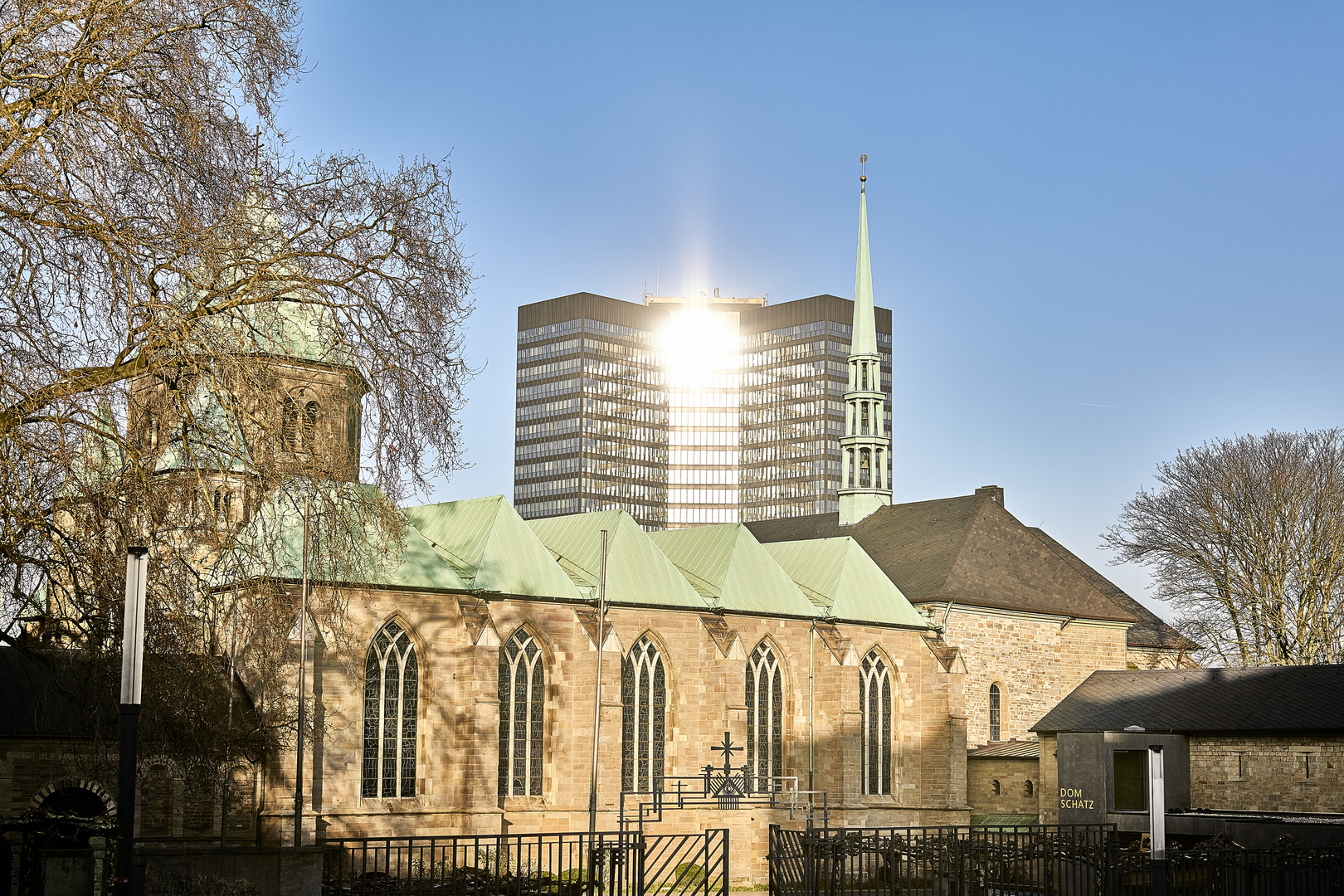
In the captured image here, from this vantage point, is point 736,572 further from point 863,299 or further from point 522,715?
point 863,299

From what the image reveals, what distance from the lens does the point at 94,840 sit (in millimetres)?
10953

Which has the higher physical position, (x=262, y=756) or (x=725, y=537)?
(x=725, y=537)

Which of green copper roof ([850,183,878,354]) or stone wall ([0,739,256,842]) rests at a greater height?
green copper roof ([850,183,878,354])

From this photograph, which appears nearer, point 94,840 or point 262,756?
point 94,840

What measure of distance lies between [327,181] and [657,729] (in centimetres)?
2693

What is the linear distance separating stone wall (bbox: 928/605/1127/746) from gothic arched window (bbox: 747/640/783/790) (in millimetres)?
8094

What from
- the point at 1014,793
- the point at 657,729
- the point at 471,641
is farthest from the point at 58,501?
the point at 1014,793

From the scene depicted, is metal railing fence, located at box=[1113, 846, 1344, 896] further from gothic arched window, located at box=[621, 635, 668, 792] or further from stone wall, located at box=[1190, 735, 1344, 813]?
gothic arched window, located at box=[621, 635, 668, 792]

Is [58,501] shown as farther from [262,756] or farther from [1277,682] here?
[1277,682]

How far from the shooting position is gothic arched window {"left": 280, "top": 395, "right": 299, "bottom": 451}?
1149 centimetres

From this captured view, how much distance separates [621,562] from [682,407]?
11596 cm

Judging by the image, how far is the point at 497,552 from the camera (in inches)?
1399

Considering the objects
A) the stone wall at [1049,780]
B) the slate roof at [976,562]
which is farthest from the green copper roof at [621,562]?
the slate roof at [976,562]

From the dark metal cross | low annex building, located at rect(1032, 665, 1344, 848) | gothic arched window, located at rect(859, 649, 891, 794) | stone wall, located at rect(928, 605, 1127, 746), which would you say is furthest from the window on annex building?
the dark metal cross
